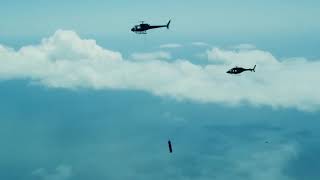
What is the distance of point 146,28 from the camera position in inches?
5846

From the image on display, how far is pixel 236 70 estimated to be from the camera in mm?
149750

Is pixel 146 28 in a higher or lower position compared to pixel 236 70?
higher

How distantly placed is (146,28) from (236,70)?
33692 millimetres
